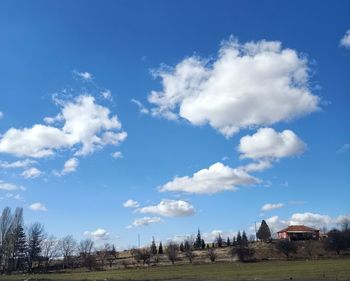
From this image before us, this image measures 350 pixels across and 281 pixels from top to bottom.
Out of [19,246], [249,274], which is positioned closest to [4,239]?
[19,246]

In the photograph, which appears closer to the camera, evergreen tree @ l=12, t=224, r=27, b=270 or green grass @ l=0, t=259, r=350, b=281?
green grass @ l=0, t=259, r=350, b=281

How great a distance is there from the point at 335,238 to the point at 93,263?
76867 millimetres

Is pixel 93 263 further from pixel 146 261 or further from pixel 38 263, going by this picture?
pixel 38 263

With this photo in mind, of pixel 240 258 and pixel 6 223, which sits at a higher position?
pixel 6 223

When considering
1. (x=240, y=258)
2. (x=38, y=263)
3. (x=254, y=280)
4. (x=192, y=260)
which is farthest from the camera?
(x=38, y=263)

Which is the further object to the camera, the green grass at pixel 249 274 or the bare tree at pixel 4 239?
the bare tree at pixel 4 239

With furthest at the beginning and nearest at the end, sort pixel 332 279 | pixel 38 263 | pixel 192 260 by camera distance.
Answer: pixel 38 263, pixel 192 260, pixel 332 279

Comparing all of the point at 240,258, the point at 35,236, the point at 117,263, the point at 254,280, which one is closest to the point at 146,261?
the point at 117,263

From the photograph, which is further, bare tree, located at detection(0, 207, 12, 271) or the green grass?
bare tree, located at detection(0, 207, 12, 271)

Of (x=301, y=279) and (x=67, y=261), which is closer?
(x=301, y=279)

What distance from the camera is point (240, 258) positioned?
520ft

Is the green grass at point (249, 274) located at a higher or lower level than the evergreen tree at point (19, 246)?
lower

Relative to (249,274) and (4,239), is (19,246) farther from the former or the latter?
(249,274)

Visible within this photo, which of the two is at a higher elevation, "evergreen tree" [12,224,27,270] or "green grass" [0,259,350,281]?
"evergreen tree" [12,224,27,270]
